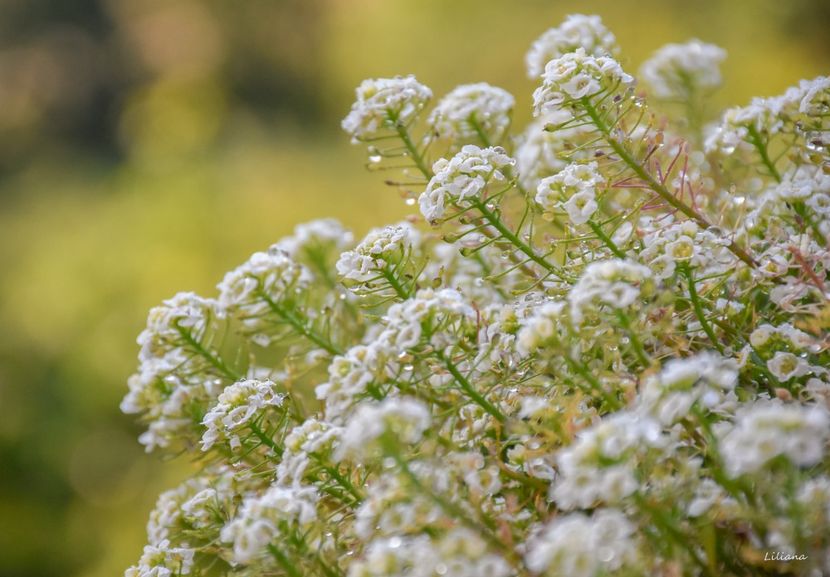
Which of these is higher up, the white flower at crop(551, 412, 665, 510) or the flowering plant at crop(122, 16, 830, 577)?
the flowering plant at crop(122, 16, 830, 577)

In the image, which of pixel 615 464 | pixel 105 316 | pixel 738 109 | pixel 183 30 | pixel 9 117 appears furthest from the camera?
pixel 183 30

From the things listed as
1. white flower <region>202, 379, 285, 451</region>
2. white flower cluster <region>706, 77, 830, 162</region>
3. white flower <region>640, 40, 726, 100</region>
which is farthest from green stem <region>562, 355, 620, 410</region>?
white flower <region>640, 40, 726, 100</region>

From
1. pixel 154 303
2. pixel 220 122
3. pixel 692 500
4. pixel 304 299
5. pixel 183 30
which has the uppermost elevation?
pixel 183 30

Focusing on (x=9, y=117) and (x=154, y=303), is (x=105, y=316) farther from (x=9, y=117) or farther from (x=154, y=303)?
(x=9, y=117)

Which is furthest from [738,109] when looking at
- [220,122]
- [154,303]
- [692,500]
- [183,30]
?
[183,30]

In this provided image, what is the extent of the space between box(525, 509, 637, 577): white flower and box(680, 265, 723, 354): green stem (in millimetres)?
326

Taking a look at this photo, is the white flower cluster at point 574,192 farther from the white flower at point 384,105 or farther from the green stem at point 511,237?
the white flower at point 384,105

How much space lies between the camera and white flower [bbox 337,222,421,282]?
96cm

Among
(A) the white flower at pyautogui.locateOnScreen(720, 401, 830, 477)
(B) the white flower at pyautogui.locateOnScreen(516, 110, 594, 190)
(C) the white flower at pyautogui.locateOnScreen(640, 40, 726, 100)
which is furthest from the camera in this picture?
(C) the white flower at pyautogui.locateOnScreen(640, 40, 726, 100)

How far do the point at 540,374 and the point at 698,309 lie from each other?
0.58ft

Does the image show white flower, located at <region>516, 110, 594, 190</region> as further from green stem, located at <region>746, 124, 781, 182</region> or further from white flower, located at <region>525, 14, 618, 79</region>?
green stem, located at <region>746, 124, 781, 182</region>

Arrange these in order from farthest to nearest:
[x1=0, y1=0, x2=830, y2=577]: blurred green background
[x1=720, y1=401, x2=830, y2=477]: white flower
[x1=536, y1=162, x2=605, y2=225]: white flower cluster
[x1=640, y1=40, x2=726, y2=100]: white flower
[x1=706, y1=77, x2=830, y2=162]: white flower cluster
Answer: [x1=0, y1=0, x2=830, y2=577]: blurred green background < [x1=640, y1=40, x2=726, y2=100]: white flower < [x1=706, y1=77, x2=830, y2=162]: white flower cluster < [x1=536, y1=162, x2=605, y2=225]: white flower cluster < [x1=720, y1=401, x2=830, y2=477]: white flower

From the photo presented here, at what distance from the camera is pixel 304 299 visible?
1.20 meters

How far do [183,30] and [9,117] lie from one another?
1994 mm
